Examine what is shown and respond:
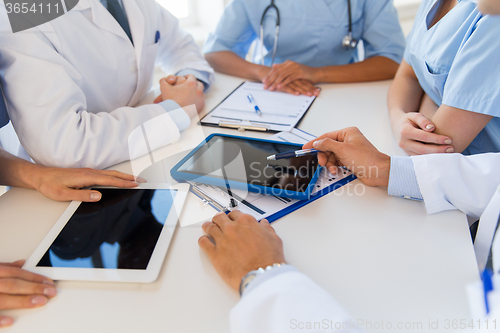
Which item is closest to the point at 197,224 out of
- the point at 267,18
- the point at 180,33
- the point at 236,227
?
the point at 236,227

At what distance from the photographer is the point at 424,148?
2.57 feet

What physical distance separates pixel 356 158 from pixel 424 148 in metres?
0.20

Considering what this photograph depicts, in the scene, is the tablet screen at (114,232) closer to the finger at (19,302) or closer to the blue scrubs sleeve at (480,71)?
the finger at (19,302)

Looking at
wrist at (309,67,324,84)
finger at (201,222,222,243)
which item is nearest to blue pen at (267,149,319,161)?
finger at (201,222,222,243)

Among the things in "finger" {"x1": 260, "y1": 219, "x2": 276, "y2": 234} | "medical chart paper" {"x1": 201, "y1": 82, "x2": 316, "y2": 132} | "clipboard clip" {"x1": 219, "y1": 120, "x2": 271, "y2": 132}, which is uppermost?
"finger" {"x1": 260, "y1": 219, "x2": 276, "y2": 234}

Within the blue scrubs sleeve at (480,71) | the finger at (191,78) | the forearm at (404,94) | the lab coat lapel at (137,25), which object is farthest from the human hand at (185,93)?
the blue scrubs sleeve at (480,71)

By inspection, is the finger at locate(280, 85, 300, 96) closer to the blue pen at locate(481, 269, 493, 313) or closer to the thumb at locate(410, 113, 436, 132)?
the thumb at locate(410, 113, 436, 132)

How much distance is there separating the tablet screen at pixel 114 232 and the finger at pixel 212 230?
3.2 inches

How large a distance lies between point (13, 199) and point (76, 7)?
51 centimetres

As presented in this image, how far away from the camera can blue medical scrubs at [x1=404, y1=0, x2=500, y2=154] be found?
67 cm

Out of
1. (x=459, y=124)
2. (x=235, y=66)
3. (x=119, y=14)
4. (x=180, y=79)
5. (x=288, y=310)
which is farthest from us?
(x=235, y=66)

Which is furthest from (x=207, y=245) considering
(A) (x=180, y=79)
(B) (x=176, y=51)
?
(B) (x=176, y=51)

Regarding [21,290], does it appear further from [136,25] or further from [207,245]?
[136,25]

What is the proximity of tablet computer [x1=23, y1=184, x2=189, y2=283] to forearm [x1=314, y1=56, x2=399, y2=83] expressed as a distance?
769 millimetres
